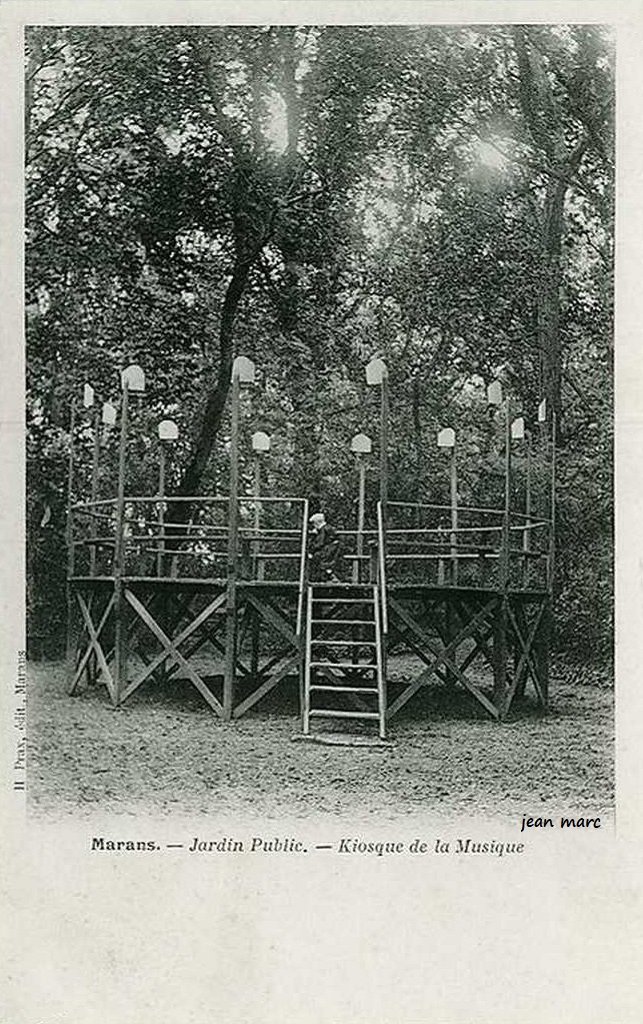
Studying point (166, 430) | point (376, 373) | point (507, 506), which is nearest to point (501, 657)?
point (507, 506)

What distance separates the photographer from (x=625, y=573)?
780 cm

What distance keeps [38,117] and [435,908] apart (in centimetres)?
920

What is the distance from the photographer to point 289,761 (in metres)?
10.9

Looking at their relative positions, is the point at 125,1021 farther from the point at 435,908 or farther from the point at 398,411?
the point at 398,411

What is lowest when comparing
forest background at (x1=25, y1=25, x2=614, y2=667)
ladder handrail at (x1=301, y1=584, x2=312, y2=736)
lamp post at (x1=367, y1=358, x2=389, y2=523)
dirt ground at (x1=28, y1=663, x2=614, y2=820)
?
dirt ground at (x1=28, y1=663, x2=614, y2=820)

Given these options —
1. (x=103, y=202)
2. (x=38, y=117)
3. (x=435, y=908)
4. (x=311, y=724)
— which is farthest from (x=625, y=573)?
(x=103, y=202)

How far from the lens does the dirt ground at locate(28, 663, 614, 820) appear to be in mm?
8812

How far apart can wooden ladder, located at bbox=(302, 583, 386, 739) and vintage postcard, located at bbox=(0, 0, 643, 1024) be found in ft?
0.38

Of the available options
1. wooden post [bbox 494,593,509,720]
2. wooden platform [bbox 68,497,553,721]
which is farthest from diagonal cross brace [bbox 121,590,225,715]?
wooden post [bbox 494,593,509,720]

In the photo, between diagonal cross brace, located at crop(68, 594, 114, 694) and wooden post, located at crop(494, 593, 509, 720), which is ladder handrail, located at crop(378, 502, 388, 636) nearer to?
wooden post, located at crop(494, 593, 509, 720)

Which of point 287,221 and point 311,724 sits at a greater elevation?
point 287,221

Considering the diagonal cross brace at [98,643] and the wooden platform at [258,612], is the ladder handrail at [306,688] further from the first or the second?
the diagonal cross brace at [98,643]

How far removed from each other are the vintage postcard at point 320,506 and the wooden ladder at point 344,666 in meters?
0.11

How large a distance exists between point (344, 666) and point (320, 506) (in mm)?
9454
